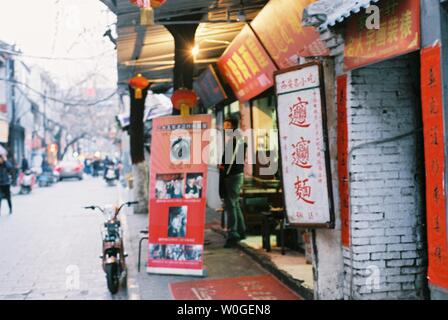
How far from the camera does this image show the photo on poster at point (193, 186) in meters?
8.12

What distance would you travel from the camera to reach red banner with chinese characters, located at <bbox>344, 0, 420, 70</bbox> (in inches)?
179

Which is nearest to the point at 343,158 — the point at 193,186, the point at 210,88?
the point at 193,186

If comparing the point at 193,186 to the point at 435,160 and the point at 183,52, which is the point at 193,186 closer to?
the point at 183,52

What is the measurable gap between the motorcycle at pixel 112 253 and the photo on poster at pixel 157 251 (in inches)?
20.3

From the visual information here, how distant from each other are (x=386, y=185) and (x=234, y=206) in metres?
4.53

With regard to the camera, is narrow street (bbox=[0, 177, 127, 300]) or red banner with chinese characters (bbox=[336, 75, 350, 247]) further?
narrow street (bbox=[0, 177, 127, 300])

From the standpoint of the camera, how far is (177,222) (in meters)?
8.20

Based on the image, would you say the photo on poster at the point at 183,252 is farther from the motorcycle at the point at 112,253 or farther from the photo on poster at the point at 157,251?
the motorcycle at the point at 112,253

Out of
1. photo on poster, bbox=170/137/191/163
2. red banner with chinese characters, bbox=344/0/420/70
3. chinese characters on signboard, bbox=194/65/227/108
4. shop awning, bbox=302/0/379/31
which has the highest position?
chinese characters on signboard, bbox=194/65/227/108

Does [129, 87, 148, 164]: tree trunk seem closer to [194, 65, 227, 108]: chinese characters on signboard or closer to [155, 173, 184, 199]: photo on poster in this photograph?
[194, 65, 227, 108]: chinese characters on signboard

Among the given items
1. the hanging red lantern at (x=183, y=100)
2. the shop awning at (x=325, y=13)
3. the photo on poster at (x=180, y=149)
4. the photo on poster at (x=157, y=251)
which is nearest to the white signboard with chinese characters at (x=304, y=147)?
the shop awning at (x=325, y=13)

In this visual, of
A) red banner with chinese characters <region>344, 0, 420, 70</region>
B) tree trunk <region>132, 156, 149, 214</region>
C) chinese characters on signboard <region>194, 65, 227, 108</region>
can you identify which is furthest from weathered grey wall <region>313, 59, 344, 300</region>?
tree trunk <region>132, 156, 149, 214</region>

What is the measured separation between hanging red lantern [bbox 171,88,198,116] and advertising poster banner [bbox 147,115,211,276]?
2.59ft

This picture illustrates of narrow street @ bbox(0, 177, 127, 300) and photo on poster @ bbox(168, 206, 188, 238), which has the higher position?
photo on poster @ bbox(168, 206, 188, 238)
